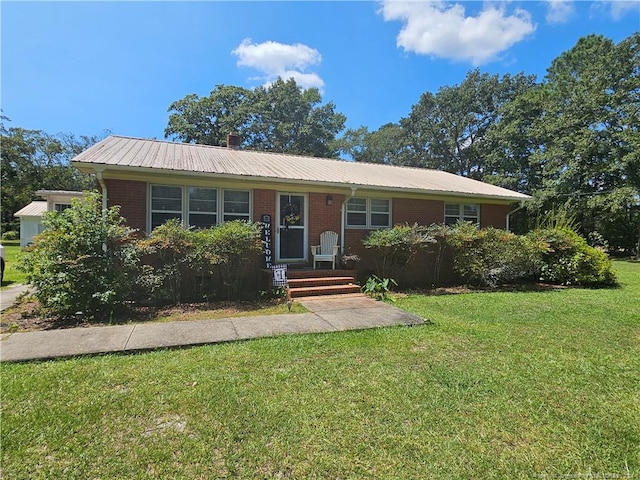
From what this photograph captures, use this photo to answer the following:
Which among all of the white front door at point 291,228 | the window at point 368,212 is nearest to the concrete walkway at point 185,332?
the white front door at point 291,228

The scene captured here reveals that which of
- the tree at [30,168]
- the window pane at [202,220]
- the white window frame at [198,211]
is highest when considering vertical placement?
the tree at [30,168]

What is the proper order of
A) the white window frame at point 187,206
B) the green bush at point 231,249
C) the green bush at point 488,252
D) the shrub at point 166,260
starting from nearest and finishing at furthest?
1. the shrub at point 166,260
2. the green bush at point 231,249
3. the white window frame at point 187,206
4. the green bush at point 488,252

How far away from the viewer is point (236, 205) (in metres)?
9.38

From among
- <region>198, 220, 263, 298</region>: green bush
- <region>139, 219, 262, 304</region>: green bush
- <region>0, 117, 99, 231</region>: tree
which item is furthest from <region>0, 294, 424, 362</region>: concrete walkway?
Result: <region>0, 117, 99, 231</region>: tree

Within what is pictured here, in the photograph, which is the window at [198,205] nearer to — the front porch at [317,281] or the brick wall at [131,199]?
the brick wall at [131,199]

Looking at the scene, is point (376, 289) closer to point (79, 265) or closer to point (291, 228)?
point (291, 228)

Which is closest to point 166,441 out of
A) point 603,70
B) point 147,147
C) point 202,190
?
point 202,190

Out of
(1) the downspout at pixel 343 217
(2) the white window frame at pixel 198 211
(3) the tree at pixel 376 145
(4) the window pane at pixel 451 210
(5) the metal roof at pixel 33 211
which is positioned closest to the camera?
(2) the white window frame at pixel 198 211

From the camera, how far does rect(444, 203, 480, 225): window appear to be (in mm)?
12219

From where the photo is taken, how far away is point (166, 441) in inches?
→ 102

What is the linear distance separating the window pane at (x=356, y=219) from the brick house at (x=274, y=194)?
1.2 inches

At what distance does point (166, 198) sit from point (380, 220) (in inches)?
251

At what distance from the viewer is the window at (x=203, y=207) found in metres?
8.99

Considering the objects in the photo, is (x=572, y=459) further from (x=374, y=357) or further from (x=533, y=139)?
(x=533, y=139)
